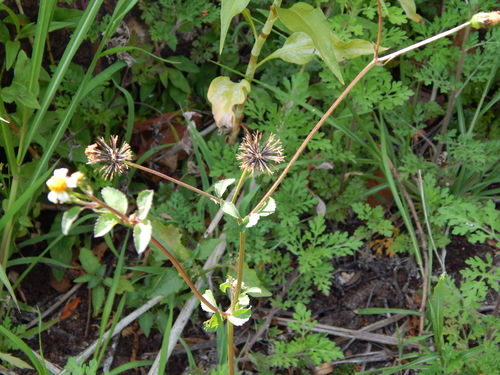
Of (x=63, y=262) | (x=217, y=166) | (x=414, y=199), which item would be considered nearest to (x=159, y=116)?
(x=217, y=166)

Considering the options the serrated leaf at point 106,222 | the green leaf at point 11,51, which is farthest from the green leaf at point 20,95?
the serrated leaf at point 106,222

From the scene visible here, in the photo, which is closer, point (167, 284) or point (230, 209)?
point (230, 209)

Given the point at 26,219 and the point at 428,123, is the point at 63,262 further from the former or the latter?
the point at 428,123

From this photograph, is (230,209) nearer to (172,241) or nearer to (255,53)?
(172,241)

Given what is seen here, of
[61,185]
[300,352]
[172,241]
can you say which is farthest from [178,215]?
[61,185]

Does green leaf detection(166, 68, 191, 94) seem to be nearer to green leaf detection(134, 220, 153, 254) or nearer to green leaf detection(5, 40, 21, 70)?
green leaf detection(5, 40, 21, 70)

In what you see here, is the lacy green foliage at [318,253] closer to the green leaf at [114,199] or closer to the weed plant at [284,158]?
the weed plant at [284,158]
